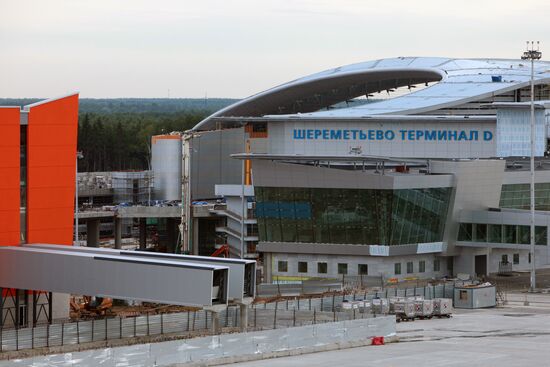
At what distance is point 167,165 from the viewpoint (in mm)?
163500

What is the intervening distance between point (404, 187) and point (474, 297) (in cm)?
1723

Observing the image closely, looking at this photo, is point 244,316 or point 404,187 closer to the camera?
point 244,316

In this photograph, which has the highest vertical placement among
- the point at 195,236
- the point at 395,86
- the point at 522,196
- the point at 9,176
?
the point at 395,86

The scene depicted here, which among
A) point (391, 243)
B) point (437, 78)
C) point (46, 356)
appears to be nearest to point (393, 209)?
point (391, 243)

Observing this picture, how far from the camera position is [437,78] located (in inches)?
5517

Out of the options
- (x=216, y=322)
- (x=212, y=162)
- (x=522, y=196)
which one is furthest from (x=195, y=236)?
(x=216, y=322)

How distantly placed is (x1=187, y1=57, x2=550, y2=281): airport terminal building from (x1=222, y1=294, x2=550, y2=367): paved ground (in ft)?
68.5

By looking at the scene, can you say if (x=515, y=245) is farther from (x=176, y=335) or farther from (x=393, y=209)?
(x=176, y=335)

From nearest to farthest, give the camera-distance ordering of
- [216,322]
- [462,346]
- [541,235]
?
1. [216,322]
2. [462,346]
3. [541,235]

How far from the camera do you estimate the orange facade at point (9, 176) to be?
71.0m

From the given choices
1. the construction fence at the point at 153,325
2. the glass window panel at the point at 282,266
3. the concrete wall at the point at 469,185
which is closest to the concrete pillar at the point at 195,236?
the glass window panel at the point at 282,266

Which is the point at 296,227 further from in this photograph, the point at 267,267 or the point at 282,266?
the point at 267,267

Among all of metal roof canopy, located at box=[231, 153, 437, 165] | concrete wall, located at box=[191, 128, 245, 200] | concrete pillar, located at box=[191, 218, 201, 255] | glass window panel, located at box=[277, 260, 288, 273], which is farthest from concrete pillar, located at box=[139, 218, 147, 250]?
metal roof canopy, located at box=[231, 153, 437, 165]

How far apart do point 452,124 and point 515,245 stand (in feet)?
44.7
